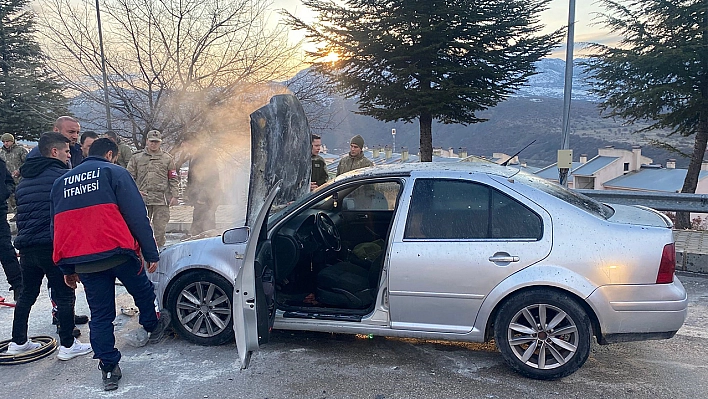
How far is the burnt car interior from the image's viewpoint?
3.89 metres

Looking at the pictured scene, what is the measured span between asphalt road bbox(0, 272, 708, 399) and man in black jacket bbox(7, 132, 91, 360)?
0.29m

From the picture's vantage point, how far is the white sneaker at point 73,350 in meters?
3.91

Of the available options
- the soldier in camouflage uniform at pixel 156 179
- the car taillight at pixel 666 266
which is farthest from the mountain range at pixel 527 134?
the car taillight at pixel 666 266

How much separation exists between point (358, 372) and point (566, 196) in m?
1.97

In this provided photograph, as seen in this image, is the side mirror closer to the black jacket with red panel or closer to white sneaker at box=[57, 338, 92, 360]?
the black jacket with red panel

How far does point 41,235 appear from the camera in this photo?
382 centimetres

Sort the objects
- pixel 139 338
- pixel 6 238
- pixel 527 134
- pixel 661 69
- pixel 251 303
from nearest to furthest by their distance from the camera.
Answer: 1. pixel 251 303
2. pixel 139 338
3. pixel 6 238
4. pixel 661 69
5. pixel 527 134

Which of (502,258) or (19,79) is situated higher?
(19,79)

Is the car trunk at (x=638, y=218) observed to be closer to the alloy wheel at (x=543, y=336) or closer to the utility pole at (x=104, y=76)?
the alloy wheel at (x=543, y=336)

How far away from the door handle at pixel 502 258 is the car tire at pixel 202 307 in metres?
1.99

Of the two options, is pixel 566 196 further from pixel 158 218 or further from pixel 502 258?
pixel 158 218

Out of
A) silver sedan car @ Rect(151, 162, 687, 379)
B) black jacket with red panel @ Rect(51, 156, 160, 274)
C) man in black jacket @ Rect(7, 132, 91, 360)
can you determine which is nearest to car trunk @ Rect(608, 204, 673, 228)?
silver sedan car @ Rect(151, 162, 687, 379)

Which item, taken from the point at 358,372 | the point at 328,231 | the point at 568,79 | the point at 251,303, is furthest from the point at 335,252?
the point at 568,79

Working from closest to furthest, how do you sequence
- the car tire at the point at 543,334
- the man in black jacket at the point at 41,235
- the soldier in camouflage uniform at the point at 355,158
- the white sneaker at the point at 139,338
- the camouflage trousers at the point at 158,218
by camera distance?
1. the car tire at the point at 543,334
2. the man in black jacket at the point at 41,235
3. the white sneaker at the point at 139,338
4. the camouflage trousers at the point at 158,218
5. the soldier in camouflage uniform at the point at 355,158
